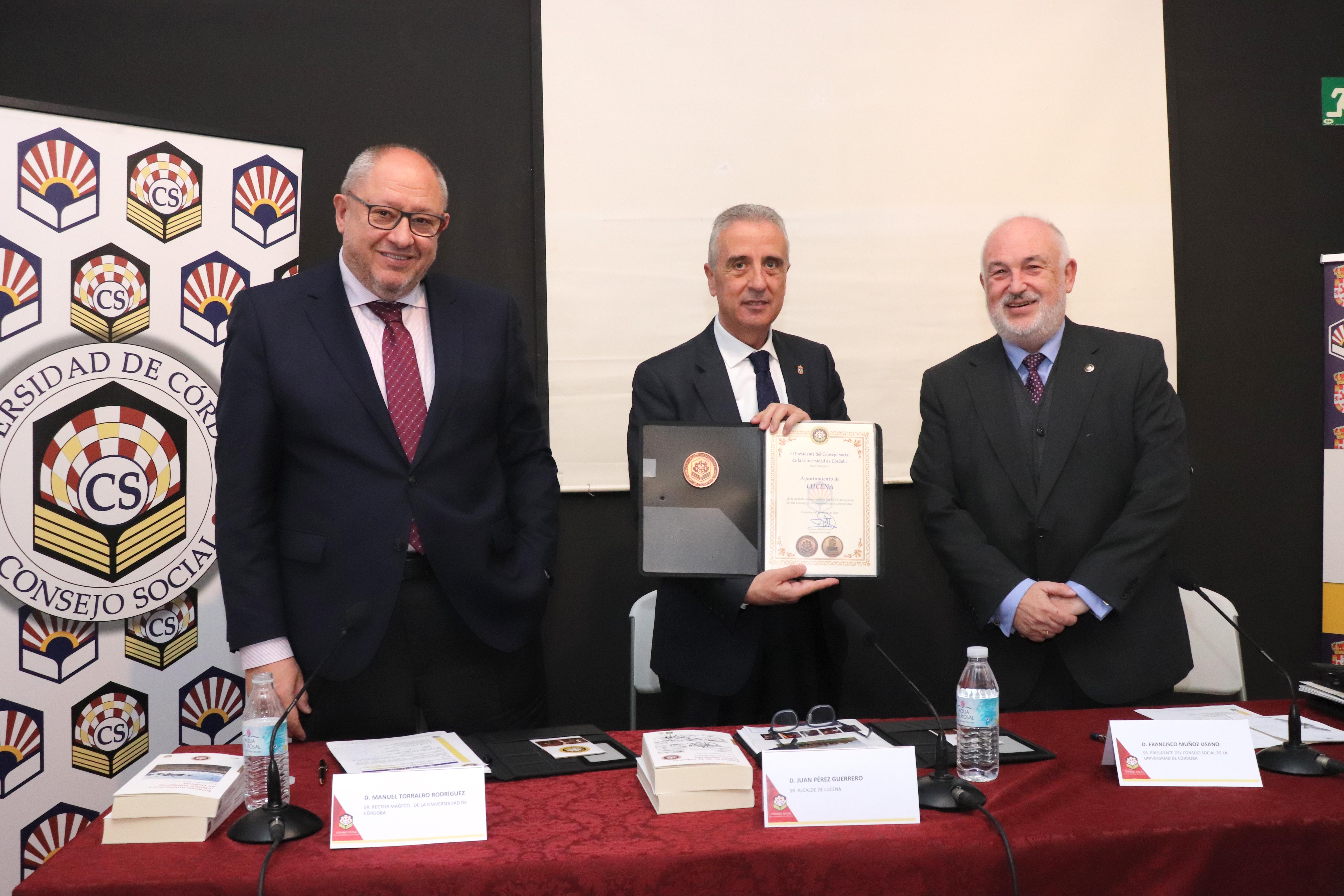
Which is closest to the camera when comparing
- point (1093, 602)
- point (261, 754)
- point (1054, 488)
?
point (261, 754)

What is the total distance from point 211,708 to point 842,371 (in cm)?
245

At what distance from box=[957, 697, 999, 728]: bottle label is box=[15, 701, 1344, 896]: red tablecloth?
120mm

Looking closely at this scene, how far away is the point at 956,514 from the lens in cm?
268

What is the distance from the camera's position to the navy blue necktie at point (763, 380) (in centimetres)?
272

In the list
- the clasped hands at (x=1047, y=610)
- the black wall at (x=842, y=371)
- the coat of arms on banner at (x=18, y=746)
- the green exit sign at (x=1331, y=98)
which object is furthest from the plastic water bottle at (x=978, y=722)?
the green exit sign at (x=1331, y=98)

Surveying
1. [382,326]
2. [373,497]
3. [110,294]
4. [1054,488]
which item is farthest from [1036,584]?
[110,294]

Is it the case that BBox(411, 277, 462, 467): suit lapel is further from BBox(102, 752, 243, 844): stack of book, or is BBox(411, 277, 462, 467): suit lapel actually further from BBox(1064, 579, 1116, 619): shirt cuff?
BBox(1064, 579, 1116, 619): shirt cuff

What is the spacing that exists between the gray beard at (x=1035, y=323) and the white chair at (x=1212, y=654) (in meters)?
0.88

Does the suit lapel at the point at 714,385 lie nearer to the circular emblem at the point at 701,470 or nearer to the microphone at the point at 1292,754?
the circular emblem at the point at 701,470

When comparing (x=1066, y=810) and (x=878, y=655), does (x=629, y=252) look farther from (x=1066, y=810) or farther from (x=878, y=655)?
(x=1066, y=810)

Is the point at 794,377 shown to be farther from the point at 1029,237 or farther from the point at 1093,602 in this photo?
the point at 1093,602

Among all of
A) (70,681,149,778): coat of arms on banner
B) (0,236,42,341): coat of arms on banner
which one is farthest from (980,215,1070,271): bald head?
(70,681,149,778): coat of arms on banner

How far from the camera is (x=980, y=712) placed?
6.00 feet

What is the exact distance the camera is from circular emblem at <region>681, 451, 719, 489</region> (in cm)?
234
